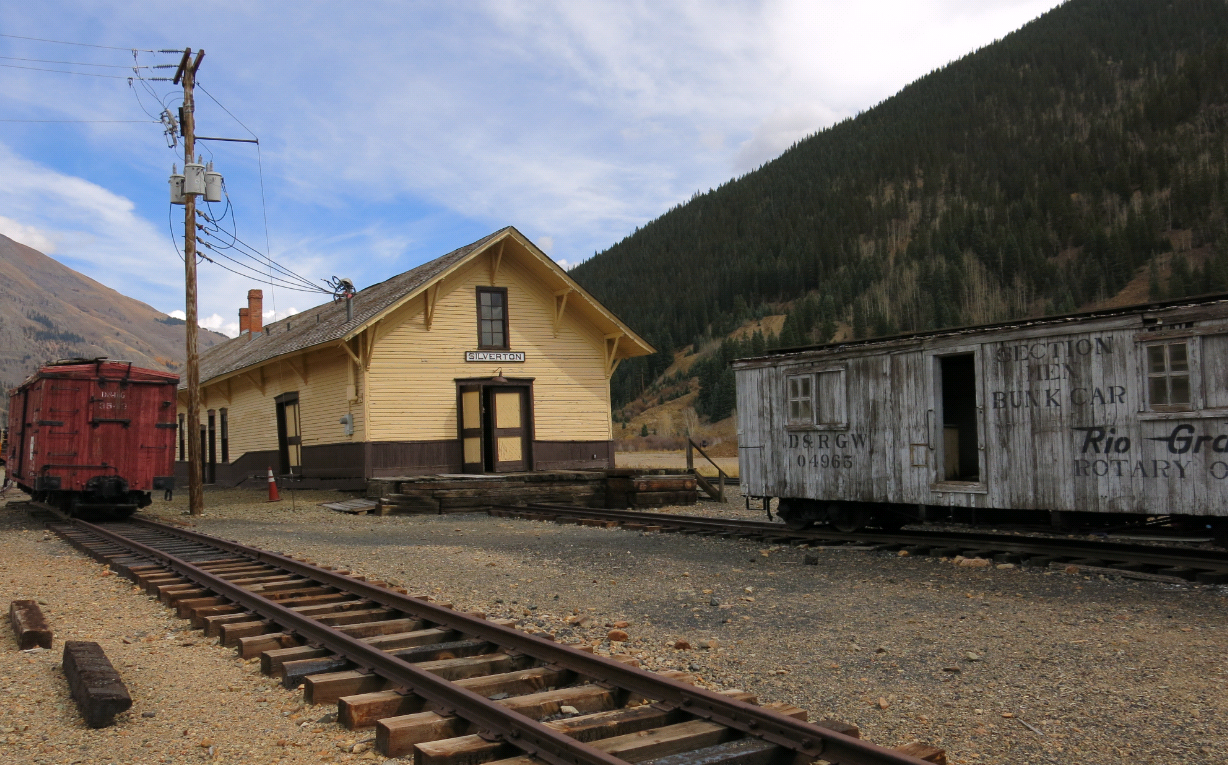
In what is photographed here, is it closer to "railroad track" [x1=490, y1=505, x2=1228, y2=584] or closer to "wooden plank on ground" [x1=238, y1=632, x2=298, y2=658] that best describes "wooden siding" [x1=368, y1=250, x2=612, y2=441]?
"railroad track" [x1=490, y1=505, x2=1228, y2=584]

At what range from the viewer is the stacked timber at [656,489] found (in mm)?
19969

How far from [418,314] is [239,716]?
17699 millimetres

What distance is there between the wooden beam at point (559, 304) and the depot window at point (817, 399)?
11.3 metres

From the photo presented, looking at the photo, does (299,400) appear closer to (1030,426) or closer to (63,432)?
(63,432)

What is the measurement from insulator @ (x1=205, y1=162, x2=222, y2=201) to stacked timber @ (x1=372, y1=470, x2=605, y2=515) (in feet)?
24.3

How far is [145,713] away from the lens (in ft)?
16.4

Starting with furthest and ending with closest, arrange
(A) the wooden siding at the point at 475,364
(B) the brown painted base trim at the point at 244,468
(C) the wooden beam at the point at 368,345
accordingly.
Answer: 1. (B) the brown painted base trim at the point at 244,468
2. (A) the wooden siding at the point at 475,364
3. (C) the wooden beam at the point at 368,345

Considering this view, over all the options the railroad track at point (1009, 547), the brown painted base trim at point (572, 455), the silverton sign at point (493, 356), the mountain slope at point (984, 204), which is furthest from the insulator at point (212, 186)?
the mountain slope at point (984, 204)

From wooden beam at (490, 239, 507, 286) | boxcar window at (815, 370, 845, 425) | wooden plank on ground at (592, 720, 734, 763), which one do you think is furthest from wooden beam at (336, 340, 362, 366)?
wooden plank on ground at (592, 720, 734, 763)

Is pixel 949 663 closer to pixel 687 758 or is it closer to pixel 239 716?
pixel 687 758

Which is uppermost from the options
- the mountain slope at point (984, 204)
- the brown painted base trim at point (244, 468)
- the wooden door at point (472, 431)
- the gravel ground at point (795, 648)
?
the mountain slope at point (984, 204)

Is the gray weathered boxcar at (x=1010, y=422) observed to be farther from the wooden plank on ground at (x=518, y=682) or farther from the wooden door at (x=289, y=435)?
the wooden door at (x=289, y=435)

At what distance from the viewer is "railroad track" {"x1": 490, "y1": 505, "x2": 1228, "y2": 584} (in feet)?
29.2

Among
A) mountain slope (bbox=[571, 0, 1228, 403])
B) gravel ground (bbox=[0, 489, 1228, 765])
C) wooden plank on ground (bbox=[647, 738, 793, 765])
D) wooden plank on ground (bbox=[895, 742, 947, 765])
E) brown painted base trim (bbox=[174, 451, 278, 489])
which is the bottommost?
gravel ground (bbox=[0, 489, 1228, 765])
